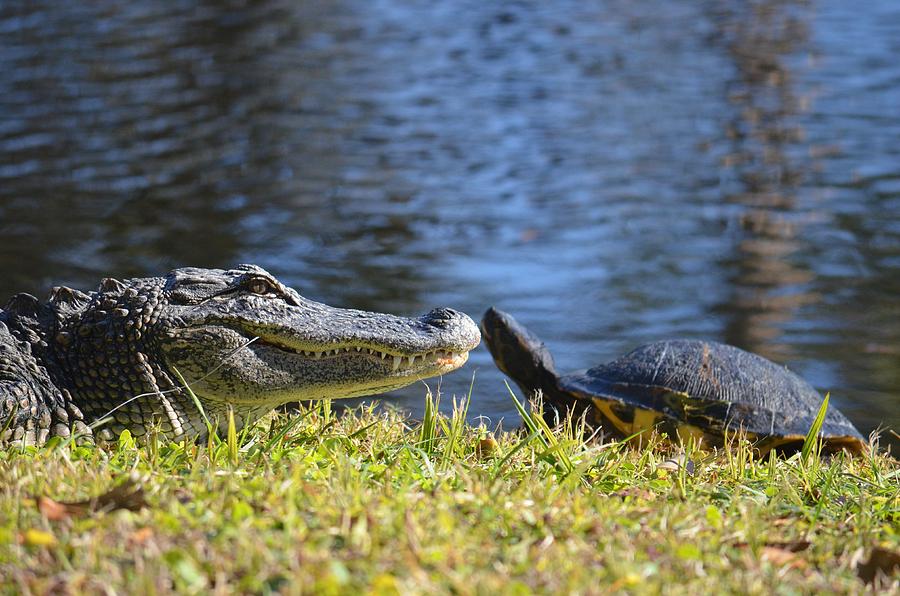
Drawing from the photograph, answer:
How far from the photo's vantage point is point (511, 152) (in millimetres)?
11781

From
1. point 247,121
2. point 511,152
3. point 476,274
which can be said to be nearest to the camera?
point 476,274

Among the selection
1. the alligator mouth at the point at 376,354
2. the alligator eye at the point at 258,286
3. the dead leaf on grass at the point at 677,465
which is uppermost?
the alligator eye at the point at 258,286

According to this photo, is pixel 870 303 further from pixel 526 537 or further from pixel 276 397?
pixel 526 537

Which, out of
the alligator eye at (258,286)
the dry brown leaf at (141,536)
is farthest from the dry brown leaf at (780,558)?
the alligator eye at (258,286)

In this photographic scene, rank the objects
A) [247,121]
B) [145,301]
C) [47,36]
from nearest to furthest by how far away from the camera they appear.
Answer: [145,301] → [247,121] → [47,36]

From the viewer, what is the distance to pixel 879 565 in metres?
2.96

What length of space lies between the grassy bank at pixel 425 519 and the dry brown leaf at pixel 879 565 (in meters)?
0.01

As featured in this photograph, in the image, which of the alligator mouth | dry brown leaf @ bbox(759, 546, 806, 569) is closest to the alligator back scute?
the alligator mouth

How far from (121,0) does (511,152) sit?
1216 cm

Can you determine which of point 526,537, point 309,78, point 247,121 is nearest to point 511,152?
point 247,121

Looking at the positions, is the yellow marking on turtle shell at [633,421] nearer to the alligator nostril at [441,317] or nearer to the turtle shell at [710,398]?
the turtle shell at [710,398]

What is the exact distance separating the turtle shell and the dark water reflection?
0.92 metres

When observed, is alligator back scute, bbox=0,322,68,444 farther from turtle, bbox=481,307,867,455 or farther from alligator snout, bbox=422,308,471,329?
turtle, bbox=481,307,867,455

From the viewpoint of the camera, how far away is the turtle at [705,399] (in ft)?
17.6
